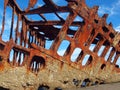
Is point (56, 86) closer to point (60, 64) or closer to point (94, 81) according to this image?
point (60, 64)

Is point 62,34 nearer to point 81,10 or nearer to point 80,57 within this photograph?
point 81,10

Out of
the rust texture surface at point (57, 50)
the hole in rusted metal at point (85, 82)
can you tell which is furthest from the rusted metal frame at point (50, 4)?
the hole in rusted metal at point (85, 82)

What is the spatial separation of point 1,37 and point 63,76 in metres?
1.99

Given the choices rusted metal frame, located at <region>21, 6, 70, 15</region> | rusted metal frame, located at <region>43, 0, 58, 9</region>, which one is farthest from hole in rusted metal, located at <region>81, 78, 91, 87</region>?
rusted metal frame, located at <region>43, 0, 58, 9</region>

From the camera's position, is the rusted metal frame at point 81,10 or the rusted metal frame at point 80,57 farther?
the rusted metal frame at point 80,57

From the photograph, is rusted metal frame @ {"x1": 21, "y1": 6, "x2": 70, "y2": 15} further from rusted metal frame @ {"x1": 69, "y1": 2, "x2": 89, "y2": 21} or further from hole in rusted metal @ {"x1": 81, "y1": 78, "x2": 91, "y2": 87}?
hole in rusted metal @ {"x1": 81, "y1": 78, "x2": 91, "y2": 87}

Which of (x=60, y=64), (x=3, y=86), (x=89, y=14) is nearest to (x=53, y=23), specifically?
(x=89, y=14)

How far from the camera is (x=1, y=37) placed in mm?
7531

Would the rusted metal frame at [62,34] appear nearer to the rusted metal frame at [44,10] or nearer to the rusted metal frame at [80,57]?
the rusted metal frame at [44,10]

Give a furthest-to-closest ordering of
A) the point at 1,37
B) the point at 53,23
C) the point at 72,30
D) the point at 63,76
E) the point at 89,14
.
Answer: the point at 72,30
the point at 53,23
the point at 89,14
the point at 63,76
the point at 1,37

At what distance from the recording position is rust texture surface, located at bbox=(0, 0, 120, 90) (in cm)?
729

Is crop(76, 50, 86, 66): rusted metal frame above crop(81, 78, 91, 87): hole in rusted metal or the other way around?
above

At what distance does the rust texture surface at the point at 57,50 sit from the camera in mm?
7289

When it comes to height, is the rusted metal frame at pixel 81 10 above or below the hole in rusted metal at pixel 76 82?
above
